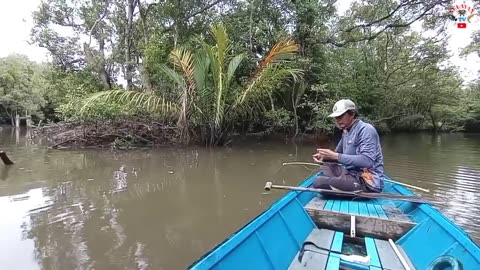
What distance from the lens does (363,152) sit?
128 inches

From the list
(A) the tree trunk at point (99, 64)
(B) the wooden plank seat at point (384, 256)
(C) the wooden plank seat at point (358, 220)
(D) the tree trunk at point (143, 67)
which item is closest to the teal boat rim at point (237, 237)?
(C) the wooden plank seat at point (358, 220)

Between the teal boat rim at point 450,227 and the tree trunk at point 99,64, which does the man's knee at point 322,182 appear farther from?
the tree trunk at point 99,64

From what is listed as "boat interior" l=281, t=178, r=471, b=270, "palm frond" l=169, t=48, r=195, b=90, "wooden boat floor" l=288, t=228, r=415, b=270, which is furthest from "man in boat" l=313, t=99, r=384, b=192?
"palm frond" l=169, t=48, r=195, b=90

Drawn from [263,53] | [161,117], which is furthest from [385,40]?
[161,117]

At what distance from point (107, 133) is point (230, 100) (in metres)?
4.65

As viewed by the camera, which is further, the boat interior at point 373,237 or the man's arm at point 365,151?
the man's arm at point 365,151

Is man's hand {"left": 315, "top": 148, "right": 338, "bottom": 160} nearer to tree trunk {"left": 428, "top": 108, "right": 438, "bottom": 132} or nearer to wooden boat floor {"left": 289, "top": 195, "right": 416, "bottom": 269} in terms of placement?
wooden boat floor {"left": 289, "top": 195, "right": 416, "bottom": 269}

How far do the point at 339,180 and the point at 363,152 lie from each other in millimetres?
372

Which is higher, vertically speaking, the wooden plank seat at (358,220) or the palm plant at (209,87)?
the palm plant at (209,87)

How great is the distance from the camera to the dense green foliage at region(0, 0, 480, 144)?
10.6 m

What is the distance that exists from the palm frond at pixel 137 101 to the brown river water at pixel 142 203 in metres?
2.02

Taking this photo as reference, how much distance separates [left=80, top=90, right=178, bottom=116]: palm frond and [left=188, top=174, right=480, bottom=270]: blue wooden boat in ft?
27.0

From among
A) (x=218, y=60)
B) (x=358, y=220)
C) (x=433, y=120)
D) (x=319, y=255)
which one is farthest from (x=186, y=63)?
(x=433, y=120)

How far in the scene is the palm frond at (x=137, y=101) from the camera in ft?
34.5
